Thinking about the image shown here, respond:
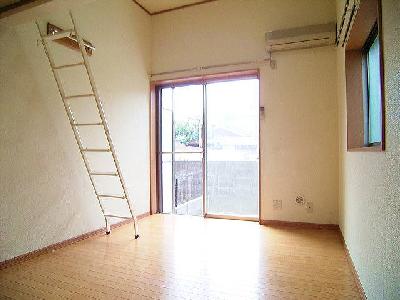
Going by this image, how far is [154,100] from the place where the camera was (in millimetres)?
4477

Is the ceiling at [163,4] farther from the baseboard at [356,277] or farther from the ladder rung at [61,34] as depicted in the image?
the baseboard at [356,277]

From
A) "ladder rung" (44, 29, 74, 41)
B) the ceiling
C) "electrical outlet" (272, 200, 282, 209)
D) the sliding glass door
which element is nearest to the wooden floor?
"electrical outlet" (272, 200, 282, 209)

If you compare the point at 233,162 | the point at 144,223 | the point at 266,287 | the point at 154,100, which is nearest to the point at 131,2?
the point at 154,100

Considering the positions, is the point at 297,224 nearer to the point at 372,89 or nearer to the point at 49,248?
the point at 372,89

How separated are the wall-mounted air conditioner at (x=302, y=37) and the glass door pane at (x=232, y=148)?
0.63 m

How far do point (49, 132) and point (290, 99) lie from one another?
2.82 m

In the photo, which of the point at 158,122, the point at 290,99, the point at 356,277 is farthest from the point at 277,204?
the point at 158,122

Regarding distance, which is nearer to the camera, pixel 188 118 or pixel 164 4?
pixel 164 4

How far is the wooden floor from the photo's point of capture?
1.93 meters

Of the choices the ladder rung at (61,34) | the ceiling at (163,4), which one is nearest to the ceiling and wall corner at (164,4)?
the ceiling at (163,4)

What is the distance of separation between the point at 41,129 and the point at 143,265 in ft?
5.22

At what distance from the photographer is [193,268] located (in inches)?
91.8

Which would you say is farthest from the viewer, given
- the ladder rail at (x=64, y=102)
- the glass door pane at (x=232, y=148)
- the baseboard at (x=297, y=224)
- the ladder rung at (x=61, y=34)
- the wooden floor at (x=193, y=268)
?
the glass door pane at (x=232, y=148)

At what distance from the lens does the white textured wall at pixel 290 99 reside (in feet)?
11.3
